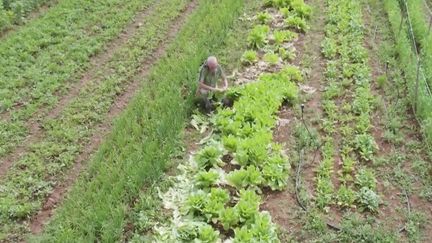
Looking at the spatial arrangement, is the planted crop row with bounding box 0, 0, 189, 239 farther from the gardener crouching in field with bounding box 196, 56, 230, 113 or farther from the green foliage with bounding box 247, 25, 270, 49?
the green foliage with bounding box 247, 25, 270, 49

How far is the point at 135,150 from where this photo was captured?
7.39m

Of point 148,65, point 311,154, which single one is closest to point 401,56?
point 311,154

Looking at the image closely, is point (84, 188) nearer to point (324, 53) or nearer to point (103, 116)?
point (103, 116)

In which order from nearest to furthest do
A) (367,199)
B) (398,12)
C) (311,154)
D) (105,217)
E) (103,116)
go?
1. (105,217)
2. (367,199)
3. (311,154)
4. (103,116)
5. (398,12)

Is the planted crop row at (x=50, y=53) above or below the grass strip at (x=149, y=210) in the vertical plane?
above

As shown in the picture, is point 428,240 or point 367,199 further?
point 367,199

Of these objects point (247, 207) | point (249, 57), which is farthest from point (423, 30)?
point (247, 207)

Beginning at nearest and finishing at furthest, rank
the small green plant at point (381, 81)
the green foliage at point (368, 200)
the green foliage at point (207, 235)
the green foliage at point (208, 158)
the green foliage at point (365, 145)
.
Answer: the green foliage at point (207, 235)
the green foliage at point (368, 200)
the green foliage at point (208, 158)
the green foliage at point (365, 145)
the small green plant at point (381, 81)

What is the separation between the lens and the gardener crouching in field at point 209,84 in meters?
8.00

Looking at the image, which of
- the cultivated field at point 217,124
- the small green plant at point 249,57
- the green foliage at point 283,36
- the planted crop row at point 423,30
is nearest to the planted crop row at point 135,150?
the cultivated field at point 217,124

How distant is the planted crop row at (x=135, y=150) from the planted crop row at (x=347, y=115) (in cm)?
213

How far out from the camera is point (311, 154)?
752 cm

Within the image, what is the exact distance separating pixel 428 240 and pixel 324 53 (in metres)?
4.71

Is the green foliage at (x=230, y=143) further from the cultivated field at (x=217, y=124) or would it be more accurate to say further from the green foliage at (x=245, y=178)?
the green foliage at (x=245, y=178)
